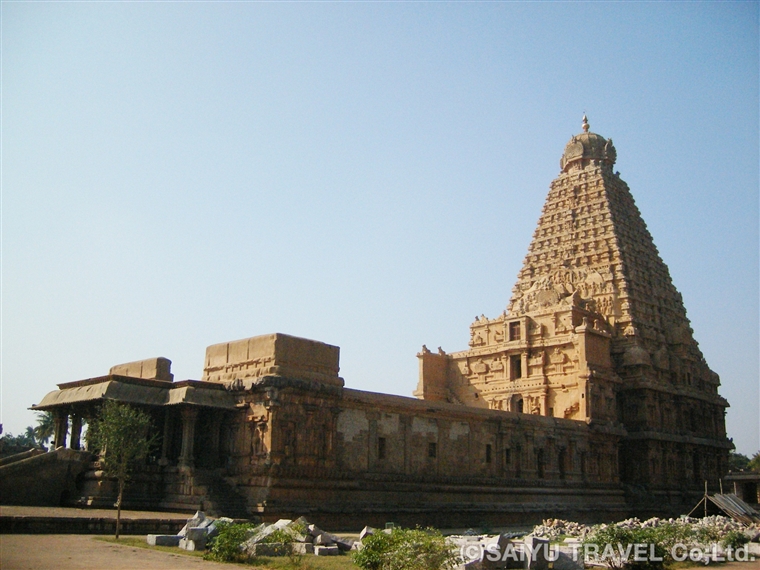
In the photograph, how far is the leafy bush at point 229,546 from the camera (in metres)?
18.8

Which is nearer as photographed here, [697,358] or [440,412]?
[440,412]

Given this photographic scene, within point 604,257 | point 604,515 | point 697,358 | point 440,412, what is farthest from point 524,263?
point 440,412

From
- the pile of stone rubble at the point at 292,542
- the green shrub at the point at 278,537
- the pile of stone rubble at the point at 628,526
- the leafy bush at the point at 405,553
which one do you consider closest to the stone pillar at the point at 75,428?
the pile of stone rubble at the point at 292,542

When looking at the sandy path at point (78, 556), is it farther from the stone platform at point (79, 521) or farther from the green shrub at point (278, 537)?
the green shrub at point (278, 537)

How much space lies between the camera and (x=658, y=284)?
196 feet

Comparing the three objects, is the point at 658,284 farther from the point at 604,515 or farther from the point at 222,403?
the point at 222,403

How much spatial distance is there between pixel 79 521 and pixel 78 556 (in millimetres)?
5527

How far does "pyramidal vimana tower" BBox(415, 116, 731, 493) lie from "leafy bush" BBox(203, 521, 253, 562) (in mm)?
31538

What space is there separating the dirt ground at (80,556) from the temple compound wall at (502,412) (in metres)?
8.40

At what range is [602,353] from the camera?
49625 millimetres

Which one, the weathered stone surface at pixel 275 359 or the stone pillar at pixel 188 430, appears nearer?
the stone pillar at pixel 188 430

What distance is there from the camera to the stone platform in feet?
70.5

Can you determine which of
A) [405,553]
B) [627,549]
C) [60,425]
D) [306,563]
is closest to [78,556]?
[306,563]

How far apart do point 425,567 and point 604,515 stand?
107ft
